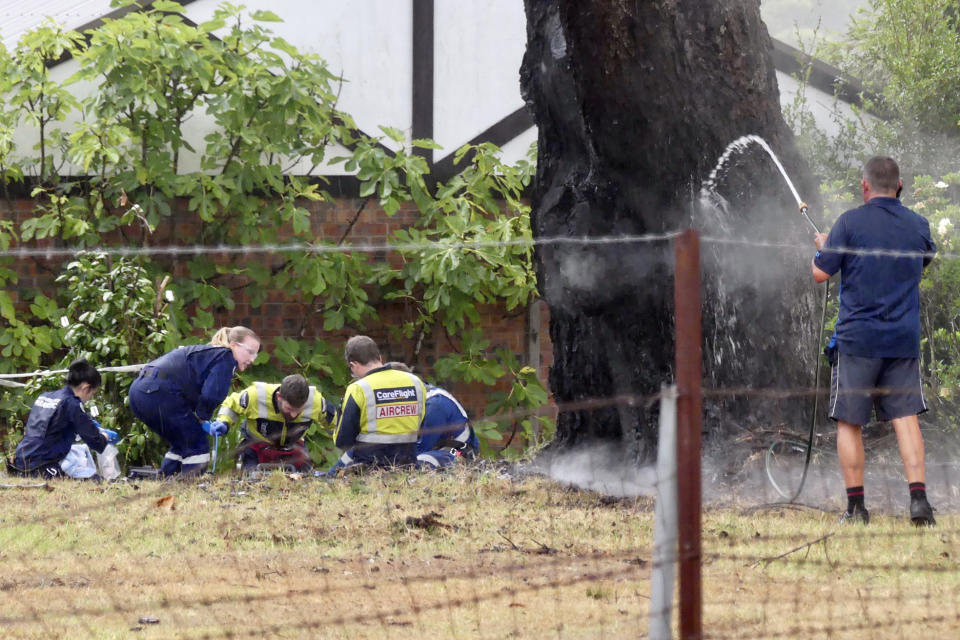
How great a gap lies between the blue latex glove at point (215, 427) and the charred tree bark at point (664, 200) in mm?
2541

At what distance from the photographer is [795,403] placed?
21.3 ft

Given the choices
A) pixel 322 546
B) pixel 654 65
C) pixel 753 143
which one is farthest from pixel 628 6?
pixel 322 546

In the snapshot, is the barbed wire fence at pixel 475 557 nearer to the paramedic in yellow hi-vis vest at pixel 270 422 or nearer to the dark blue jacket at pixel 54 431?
the dark blue jacket at pixel 54 431

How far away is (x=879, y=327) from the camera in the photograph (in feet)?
16.5

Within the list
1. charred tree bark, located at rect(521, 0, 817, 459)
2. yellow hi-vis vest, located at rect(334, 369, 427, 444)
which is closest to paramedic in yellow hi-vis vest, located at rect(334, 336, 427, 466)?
yellow hi-vis vest, located at rect(334, 369, 427, 444)

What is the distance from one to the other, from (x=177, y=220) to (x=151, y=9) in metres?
1.73

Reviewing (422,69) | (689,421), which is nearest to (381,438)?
(422,69)

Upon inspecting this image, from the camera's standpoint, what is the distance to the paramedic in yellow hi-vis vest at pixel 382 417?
743 cm

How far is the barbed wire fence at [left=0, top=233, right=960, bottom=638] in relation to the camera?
12.2 ft

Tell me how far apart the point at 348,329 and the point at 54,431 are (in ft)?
9.39

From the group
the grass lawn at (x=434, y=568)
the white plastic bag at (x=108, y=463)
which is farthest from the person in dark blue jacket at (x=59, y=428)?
the grass lawn at (x=434, y=568)

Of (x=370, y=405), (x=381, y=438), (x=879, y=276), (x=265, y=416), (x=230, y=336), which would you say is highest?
(x=879, y=276)

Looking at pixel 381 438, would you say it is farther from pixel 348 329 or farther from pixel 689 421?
pixel 689 421

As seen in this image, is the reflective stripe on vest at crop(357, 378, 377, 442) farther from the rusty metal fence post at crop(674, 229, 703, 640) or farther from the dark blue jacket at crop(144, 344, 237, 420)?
the rusty metal fence post at crop(674, 229, 703, 640)
